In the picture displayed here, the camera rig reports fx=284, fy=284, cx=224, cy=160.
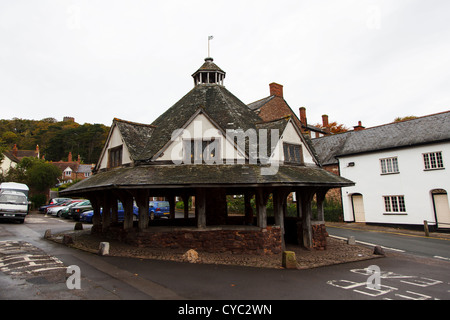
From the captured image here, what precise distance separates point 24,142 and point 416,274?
302 ft

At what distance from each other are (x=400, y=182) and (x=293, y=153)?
13296mm

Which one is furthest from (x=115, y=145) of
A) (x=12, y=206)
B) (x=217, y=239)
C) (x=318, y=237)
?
(x=12, y=206)

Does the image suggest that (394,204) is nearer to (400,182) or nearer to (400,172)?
(400,182)

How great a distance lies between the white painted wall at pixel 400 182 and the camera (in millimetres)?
20453

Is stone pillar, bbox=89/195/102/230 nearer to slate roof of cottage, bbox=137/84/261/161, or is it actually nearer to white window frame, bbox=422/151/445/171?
slate roof of cottage, bbox=137/84/261/161

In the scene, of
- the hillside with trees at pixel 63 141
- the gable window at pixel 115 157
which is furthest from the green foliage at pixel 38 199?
the hillside with trees at pixel 63 141

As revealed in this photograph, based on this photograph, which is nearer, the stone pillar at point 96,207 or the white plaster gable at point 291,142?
the white plaster gable at point 291,142

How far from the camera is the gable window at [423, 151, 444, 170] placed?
20.4 m

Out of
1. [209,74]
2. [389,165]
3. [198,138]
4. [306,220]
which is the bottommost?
[306,220]

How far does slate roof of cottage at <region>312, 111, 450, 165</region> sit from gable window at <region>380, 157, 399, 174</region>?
3.57 feet

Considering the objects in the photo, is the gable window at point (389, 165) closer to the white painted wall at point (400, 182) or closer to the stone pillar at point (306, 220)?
the white painted wall at point (400, 182)

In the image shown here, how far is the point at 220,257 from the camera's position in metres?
10.5

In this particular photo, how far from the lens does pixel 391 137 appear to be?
23734 mm

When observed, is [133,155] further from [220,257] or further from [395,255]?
[395,255]
